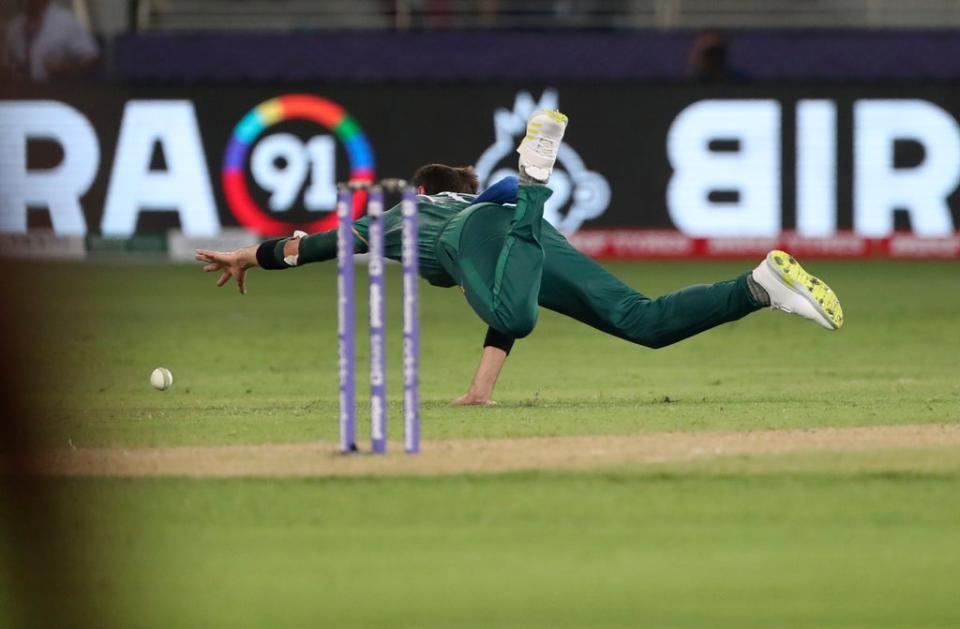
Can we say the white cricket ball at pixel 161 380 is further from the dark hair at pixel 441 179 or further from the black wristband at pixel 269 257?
the dark hair at pixel 441 179

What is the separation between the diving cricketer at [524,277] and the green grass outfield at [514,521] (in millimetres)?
464

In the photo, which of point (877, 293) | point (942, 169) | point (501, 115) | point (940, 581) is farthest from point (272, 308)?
point (940, 581)

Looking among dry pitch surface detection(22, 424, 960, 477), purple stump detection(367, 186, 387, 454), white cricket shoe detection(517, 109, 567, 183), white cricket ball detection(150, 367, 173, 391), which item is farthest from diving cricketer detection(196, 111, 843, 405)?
purple stump detection(367, 186, 387, 454)

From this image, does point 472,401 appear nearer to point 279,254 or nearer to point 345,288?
point 279,254

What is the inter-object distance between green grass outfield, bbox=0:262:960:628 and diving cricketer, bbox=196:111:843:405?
1.52 feet

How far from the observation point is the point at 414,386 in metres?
6.65

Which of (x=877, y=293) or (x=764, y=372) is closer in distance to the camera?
(x=764, y=372)

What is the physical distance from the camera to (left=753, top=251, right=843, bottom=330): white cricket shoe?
848 cm

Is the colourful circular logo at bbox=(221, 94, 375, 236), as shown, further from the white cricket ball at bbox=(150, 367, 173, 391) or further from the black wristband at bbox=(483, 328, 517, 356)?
the black wristband at bbox=(483, 328, 517, 356)

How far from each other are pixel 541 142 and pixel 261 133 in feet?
40.9

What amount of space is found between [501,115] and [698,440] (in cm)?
1241

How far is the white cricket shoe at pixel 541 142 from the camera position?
25.1 feet

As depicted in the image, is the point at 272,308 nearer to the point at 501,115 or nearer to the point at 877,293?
the point at 501,115

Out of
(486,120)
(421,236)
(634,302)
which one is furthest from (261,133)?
(634,302)
